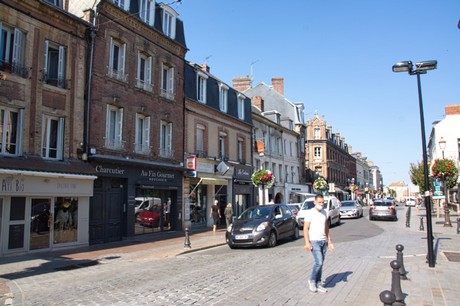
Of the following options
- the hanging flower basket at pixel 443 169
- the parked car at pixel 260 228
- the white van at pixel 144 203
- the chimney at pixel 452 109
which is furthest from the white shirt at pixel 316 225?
the chimney at pixel 452 109

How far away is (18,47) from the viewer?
1313 cm

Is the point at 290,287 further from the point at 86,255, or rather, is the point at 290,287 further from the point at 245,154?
the point at 245,154

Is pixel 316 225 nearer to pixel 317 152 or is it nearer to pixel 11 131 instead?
pixel 11 131

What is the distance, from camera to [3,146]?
40.9ft

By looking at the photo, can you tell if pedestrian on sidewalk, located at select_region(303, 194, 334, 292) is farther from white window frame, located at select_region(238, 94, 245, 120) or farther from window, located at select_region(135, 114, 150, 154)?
white window frame, located at select_region(238, 94, 245, 120)

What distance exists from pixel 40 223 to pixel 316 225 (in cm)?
1040

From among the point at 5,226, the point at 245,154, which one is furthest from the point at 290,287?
the point at 245,154

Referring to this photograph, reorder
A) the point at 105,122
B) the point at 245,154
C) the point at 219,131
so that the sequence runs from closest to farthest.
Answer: the point at 105,122 → the point at 219,131 → the point at 245,154

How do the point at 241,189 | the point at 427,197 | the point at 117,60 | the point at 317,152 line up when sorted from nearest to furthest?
the point at 427,197, the point at 117,60, the point at 241,189, the point at 317,152

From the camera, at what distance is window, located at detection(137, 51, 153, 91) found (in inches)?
736

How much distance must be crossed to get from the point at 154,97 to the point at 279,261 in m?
11.7

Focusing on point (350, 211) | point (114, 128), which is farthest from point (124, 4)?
point (350, 211)

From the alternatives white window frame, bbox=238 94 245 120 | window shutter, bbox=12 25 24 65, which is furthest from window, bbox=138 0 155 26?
white window frame, bbox=238 94 245 120

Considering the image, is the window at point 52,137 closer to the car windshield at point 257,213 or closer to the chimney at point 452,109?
the car windshield at point 257,213
